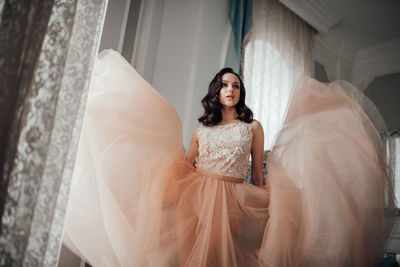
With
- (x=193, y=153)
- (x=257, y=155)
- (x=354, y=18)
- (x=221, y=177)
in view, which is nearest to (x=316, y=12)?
(x=354, y=18)

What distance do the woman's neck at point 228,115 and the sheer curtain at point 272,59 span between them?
1389 millimetres

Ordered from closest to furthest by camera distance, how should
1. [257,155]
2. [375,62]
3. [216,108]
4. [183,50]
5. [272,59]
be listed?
[257,155], [216,108], [183,50], [272,59], [375,62]

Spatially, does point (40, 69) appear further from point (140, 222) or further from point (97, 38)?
point (140, 222)

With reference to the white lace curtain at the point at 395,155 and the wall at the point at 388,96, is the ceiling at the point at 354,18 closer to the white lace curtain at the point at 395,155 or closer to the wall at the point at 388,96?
the wall at the point at 388,96

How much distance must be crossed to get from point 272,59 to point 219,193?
2806 mm

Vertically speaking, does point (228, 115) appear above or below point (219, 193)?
above

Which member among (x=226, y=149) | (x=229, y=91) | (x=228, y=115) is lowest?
(x=226, y=149)

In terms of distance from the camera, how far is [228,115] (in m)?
2.10

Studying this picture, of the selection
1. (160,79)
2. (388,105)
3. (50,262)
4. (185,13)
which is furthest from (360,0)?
(50,262)

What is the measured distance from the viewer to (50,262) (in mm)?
Answer: 756

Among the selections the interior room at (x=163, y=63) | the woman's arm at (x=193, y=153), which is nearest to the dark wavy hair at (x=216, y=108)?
the woman's arm at (x=193, y=153)

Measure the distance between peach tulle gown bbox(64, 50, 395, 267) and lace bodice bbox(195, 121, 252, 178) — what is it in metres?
0.17

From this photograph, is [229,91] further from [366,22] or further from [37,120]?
[366,22]

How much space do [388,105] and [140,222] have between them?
4.91 metres
